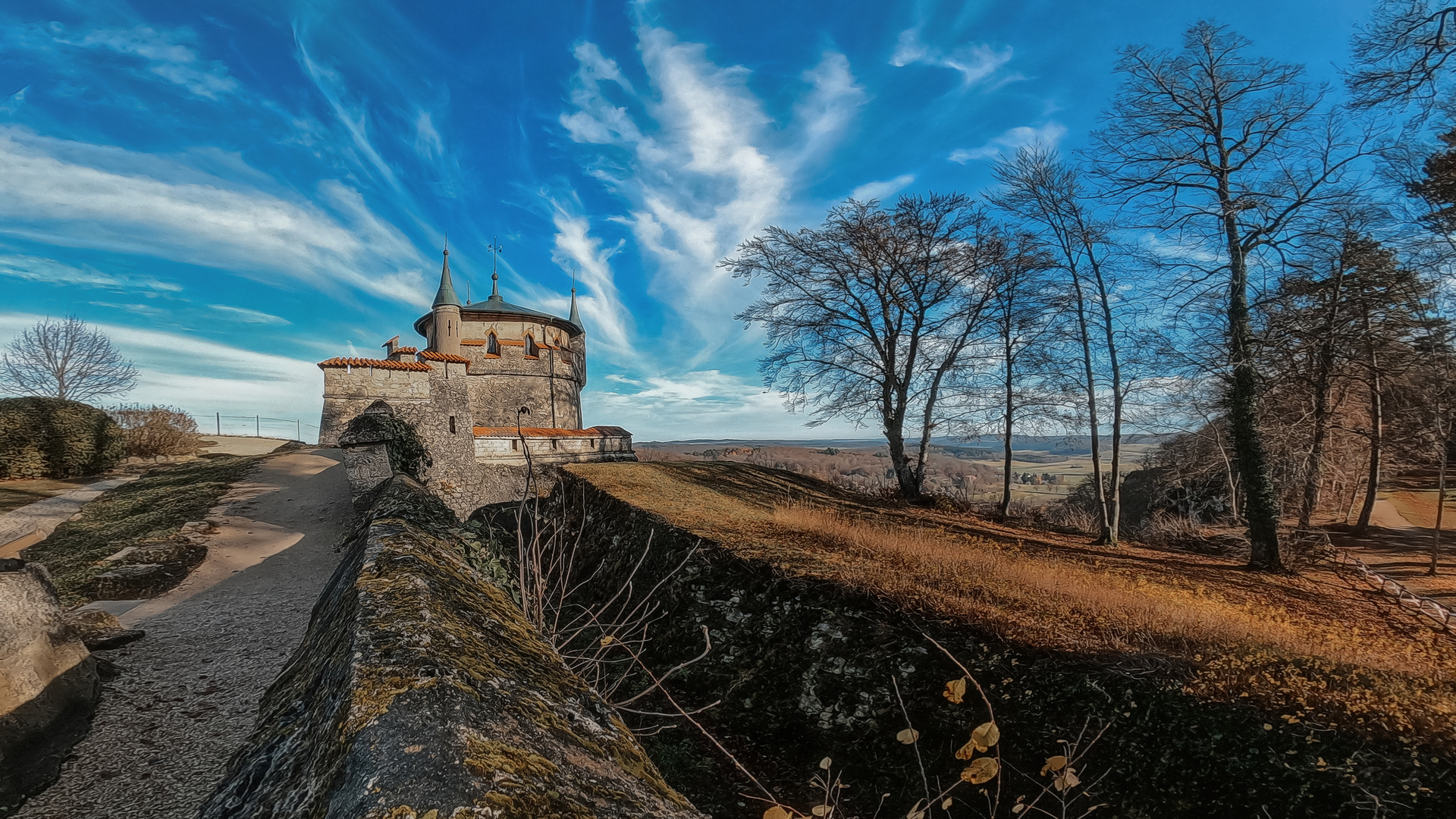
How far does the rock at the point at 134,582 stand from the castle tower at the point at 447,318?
2305 cm

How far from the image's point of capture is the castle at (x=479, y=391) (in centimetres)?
1736

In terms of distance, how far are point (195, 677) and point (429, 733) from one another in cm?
598

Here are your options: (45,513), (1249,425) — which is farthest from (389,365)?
(1249,425)

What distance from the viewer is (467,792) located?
108 cm

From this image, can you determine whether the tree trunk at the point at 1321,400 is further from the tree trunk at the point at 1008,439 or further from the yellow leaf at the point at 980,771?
the yellow leaf at the point at 980,771

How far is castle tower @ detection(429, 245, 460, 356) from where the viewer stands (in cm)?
2942

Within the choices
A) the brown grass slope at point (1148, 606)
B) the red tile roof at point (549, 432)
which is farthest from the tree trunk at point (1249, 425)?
the red tile roof at point (549, 432)

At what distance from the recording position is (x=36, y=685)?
3.72 metres

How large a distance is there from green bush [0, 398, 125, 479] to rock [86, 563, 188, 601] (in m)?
14.5

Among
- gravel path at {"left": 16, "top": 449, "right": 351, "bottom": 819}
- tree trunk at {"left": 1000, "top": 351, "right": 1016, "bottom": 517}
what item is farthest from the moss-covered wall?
tree trunk at {"left": 1000, "top": 351, "right": 1016, "bottom": 517}

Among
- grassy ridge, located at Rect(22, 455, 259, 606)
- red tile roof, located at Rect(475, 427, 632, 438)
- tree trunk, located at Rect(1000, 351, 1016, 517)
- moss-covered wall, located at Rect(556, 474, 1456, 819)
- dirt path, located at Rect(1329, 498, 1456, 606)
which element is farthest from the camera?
red tile roof, located at Rect(475, 427, 632, 438)

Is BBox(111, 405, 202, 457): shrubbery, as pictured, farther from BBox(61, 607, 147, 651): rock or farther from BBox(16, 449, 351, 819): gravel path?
BBox(61, 607, 147, 651): rock

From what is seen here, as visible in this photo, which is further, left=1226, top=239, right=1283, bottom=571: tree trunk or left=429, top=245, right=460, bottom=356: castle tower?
left=429, top=245, right=460, bottom=356: castle tower

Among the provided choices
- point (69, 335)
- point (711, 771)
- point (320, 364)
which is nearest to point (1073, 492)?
point (711, 771)
